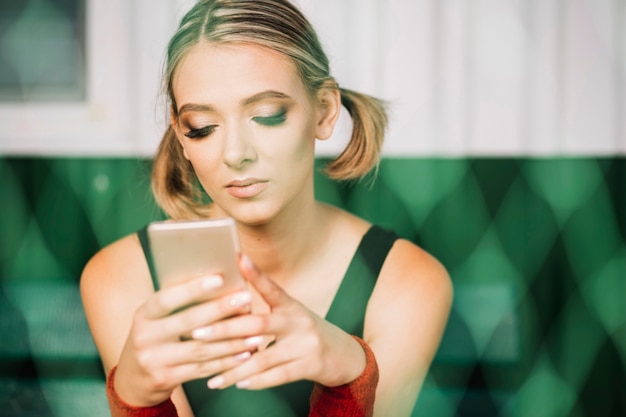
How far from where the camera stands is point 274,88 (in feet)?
1.96

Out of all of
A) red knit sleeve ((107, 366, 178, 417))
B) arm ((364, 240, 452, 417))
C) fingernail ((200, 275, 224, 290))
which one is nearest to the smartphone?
fingernail ((200, 275, 224, 290))

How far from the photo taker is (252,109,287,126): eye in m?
0.59

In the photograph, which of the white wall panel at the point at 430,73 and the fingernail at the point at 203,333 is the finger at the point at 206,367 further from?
the white wall panel at the point at 430,73

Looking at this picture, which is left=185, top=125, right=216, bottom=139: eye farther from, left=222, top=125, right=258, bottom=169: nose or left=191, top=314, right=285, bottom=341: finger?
left=191, top=314, right=285, bottom=341: finger

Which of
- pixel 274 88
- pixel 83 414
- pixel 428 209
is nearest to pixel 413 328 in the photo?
pixel 428 209

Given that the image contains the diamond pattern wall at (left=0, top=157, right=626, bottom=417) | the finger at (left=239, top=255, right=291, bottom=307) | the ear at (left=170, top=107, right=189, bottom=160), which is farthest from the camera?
the diamond pattern wall at (left=0, top=157, right=626, bottom=417)

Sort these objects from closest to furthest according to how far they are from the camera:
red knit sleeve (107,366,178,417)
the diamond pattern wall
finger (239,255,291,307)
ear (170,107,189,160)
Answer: finger (239,255,291,307) → red knit sleeve (107,366,178,417) → ear (170,107,189,160) → the diamond pattern wall

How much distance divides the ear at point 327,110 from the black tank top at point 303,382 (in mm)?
130

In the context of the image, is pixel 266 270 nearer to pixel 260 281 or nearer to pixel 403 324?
pixel 403 324

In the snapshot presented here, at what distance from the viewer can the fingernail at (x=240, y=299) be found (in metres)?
0.45

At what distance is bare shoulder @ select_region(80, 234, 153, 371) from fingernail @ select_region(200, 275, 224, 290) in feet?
0.82

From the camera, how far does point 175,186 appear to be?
28.8 inches

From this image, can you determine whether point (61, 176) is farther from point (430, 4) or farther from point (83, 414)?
point (430, 4)

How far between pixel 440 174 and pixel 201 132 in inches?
11.7
